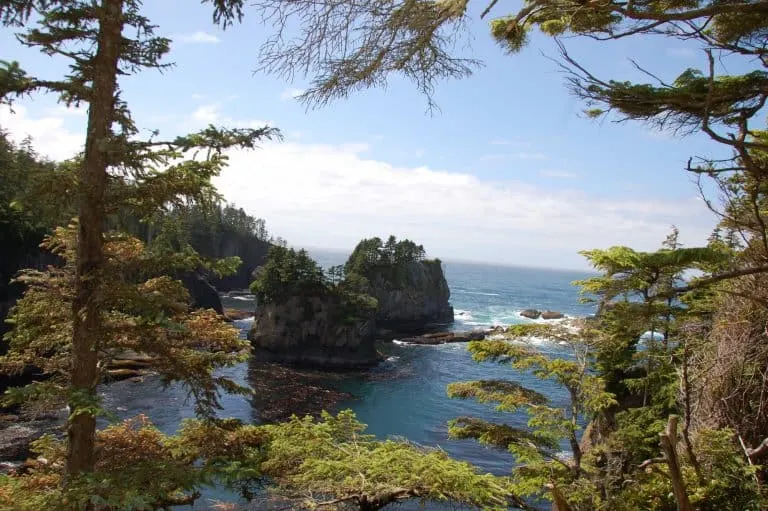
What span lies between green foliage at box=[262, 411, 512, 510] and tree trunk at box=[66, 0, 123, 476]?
2920 mm

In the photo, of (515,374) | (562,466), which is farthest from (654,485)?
(515,374)

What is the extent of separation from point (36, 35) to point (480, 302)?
347ft

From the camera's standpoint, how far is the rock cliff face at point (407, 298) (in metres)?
64.3

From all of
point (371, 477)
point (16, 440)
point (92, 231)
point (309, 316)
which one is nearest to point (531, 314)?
point (309, 316)

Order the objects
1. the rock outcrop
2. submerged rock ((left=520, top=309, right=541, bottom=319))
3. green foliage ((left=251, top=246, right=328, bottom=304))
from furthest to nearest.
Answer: submerged rock ((left=520, top=309, right=541, bottom=319))
the rock outcrop
green foliage ((left=251, top=246, right=328, bottom=304))

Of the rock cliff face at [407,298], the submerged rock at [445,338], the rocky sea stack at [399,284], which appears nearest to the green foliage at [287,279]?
the rocky sea stack at [399,284]

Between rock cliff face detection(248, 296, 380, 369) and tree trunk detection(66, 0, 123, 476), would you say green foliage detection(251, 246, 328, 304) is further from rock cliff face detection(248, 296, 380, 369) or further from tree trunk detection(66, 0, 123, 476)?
tree trunk detection(66, 0, 123, 476)

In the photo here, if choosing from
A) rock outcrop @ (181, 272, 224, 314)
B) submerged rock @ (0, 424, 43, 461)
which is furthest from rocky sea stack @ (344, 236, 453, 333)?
submerged rock @ (0, 424, 43, 461)

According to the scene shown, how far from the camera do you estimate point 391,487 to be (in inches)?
293

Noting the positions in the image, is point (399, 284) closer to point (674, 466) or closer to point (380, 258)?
→ point (380, 258)

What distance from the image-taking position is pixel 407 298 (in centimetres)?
6600

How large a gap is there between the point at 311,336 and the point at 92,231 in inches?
1546

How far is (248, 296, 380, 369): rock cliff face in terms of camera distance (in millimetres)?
44578

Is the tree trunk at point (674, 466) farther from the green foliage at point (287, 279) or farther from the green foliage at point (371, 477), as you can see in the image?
the green foliage at point (287, 279)
